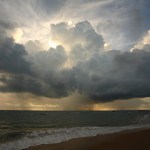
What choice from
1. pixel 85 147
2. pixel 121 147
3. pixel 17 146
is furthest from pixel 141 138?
pixel 17 146

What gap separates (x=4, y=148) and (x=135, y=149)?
13426mm

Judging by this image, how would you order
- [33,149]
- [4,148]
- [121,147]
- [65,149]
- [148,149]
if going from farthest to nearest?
[4,148] < [33,149] < [65,149] < [121,147] < [148,149]

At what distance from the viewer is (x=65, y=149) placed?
73.0 ft

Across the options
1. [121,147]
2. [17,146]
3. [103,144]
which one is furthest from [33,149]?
[121,147]

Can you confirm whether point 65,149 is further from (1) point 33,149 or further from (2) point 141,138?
(2) point 141,138

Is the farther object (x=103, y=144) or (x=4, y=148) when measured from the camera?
(x=4, y=148)

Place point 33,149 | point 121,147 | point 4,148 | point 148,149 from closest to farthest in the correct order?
point 148,149, point 121,147, point 33,149, point 4,148

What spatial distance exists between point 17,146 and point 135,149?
42.4ft

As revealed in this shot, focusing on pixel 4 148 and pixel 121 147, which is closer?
pixel 121 147

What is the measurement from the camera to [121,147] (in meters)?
20.7

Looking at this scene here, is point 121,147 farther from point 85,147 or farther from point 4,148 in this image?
point 4,148

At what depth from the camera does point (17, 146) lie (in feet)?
88.8

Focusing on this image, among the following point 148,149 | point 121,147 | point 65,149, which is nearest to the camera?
point 148,149

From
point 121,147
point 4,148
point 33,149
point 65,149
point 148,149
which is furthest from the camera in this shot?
point 4,148
